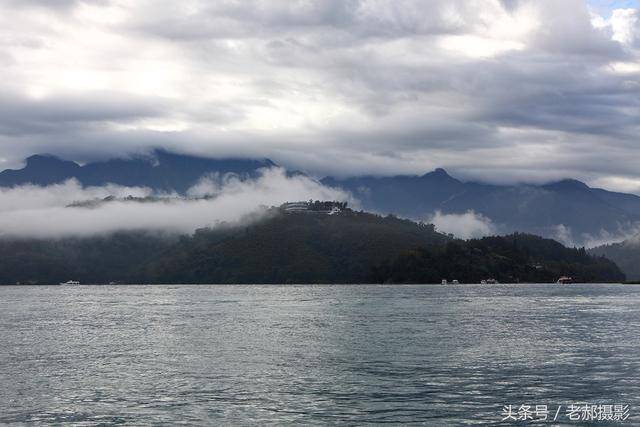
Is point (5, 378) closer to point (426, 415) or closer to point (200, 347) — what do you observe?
point (200, 347)

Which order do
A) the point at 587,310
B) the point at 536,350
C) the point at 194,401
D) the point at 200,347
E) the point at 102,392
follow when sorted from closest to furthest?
the point at 194,401 < the point at 102,392 < the point at 536,350 < the point at 200,347 < the point at 587,310

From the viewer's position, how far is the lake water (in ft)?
210

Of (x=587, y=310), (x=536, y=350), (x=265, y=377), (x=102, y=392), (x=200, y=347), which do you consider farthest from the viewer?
(x=587, y=310)

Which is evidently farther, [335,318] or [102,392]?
[335,318]

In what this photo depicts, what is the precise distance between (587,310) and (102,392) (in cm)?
14748

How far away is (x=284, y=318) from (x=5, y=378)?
298 ft

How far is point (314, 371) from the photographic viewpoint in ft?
280

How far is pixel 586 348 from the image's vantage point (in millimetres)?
103250

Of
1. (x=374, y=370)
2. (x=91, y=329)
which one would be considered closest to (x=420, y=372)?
(x=374, y=370)

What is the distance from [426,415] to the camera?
61.3 metres

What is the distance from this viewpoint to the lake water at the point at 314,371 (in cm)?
6406

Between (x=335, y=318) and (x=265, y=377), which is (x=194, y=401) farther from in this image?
(x=335, y=318)

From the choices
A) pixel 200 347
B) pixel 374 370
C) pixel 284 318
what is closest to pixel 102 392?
pixel 374 370

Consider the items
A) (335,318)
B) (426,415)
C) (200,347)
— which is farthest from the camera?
(335,318)
